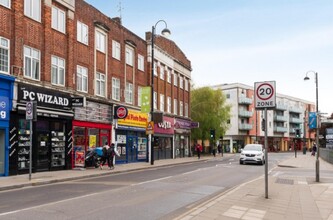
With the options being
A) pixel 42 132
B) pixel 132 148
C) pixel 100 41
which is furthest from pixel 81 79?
pixel 132 148

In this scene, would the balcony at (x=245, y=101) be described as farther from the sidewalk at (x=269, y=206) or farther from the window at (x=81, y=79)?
the sidewalk at (x=269, y=206)

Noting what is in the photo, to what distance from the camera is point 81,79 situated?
26.8 metres

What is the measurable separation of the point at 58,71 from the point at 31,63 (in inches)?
99.8

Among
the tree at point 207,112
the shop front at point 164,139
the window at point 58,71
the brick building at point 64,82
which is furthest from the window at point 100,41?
the tree at point 207,112

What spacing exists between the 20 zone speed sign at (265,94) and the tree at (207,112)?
41620mm

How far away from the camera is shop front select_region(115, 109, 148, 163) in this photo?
1235 inches

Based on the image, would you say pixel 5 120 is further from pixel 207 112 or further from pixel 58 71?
pixel 207 112

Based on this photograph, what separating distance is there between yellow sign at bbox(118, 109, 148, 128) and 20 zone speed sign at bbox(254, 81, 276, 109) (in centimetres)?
1978

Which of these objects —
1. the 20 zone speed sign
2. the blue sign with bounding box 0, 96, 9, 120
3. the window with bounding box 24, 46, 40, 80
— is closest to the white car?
the window with bounding box 24, 46, 40, 80

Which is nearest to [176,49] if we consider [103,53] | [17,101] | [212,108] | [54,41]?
[212,108]

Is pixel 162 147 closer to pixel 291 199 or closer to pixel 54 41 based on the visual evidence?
pixel 54 41


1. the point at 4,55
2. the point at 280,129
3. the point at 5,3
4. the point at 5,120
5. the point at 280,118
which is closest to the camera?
the point at 5,120

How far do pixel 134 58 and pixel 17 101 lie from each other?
16.2 meters

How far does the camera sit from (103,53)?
1172 inches
